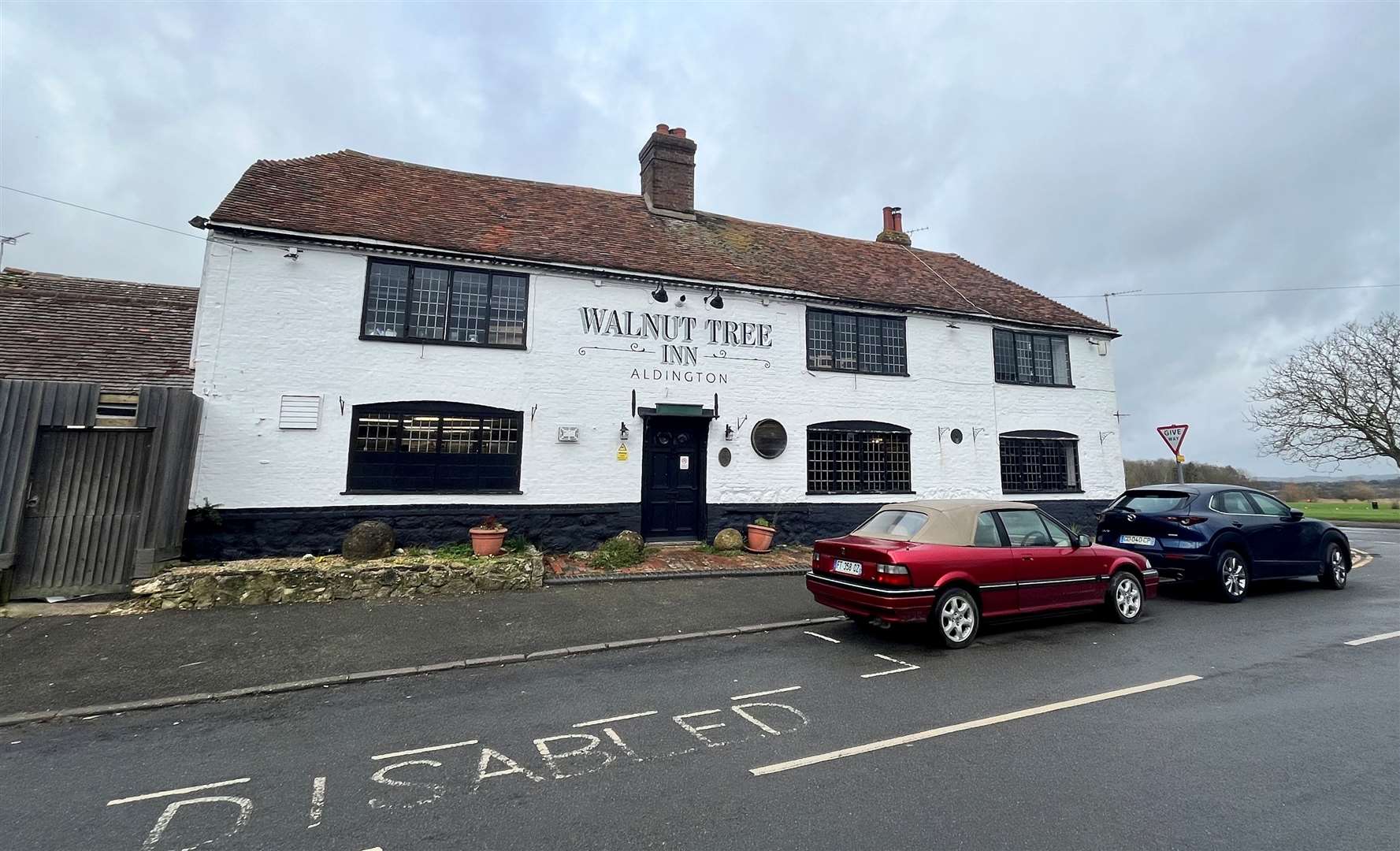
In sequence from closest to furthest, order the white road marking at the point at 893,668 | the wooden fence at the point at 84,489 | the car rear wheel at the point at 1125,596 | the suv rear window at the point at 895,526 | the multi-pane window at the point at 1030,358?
the white road marking at the point at 893,668 → the suv rear window at the point at 895,526 → the car rear wheel at the point at 1125,596 → the wooden fence at the point at 84,489 → the multi-pane window at the point at 1030,358

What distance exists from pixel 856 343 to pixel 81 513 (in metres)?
14.0

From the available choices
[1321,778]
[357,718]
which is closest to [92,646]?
[357,718]

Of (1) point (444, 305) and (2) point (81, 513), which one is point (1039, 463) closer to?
(1) point (444, 305)

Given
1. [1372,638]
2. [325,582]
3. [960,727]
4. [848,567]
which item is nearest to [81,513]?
[325,582]

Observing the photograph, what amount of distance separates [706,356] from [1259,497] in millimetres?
9933

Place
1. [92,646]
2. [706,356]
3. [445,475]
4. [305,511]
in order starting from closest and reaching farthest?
[92,646] < [305,511] < [445,475] < [706,356]

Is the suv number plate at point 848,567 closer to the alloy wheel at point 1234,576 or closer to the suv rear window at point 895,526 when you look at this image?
the suv rear window at point 895,526

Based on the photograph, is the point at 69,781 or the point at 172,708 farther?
the point at 172,708

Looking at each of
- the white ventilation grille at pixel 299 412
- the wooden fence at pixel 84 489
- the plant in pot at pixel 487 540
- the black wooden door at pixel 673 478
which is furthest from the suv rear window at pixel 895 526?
the wooden fence at pixel 84 489

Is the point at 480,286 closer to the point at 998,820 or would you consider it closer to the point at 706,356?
the point at 706,356

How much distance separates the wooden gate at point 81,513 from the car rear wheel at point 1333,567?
18343 mm

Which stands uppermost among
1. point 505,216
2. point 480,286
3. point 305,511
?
point 505,216

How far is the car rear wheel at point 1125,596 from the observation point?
301 inches

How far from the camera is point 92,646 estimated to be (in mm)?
6496
